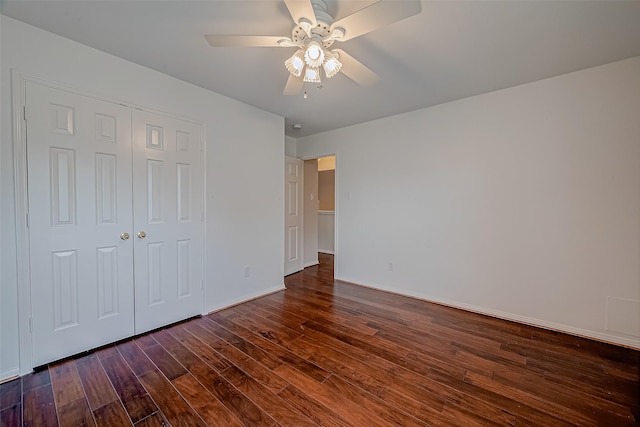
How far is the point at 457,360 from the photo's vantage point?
204 centimetres

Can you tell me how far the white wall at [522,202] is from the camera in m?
2.28

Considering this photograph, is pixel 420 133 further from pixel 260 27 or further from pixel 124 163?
pixel 124 163

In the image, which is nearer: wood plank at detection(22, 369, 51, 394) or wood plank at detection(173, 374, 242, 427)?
wood plank at detection(173, 374, 242, 427)

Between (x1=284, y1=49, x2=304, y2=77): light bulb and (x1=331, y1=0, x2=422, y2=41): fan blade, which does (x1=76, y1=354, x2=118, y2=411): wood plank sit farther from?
(x1=331, y1=0, x2=422, y2=41): fan blade

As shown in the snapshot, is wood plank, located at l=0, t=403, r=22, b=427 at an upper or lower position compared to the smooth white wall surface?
lower

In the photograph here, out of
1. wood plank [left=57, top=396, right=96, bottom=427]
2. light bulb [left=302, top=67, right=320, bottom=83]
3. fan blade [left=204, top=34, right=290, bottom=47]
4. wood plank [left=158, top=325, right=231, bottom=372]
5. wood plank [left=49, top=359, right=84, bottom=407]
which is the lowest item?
wood plank [left=57, top=396, right=96, bottom=427]

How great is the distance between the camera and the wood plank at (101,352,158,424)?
153cm

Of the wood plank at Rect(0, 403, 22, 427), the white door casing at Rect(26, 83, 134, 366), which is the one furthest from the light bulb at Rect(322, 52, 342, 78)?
the wood plank at Rect(0, 403, 22, 427)

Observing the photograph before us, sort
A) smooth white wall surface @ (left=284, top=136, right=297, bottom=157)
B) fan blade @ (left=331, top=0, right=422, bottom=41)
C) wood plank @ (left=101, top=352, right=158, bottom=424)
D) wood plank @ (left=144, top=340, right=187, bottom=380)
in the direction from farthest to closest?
1. smooth white wall surface @ (left=284, top=136, right=297, bottom=157)
2. wood plank @ (left=144, top=340, right=187, bottom=380)
3. wood plank @ (left=101, top=352, right=158, bottom=424)
4. fan blade @ (left=331, top=0, right=422, bottom=41)

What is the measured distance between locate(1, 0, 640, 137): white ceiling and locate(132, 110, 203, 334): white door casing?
611 mm

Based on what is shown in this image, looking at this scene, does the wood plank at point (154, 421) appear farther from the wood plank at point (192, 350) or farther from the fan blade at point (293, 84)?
the fan blade at point (293, 84)

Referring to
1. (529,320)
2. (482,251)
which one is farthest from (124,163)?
(529,320)

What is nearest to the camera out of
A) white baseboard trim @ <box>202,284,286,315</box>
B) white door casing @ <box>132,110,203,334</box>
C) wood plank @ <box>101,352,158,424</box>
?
wood plank @ <box>101,352,158,424</box>

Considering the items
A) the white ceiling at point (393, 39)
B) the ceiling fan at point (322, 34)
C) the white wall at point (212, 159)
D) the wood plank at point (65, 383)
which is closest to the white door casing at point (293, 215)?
the white wall at point (212, 159)
